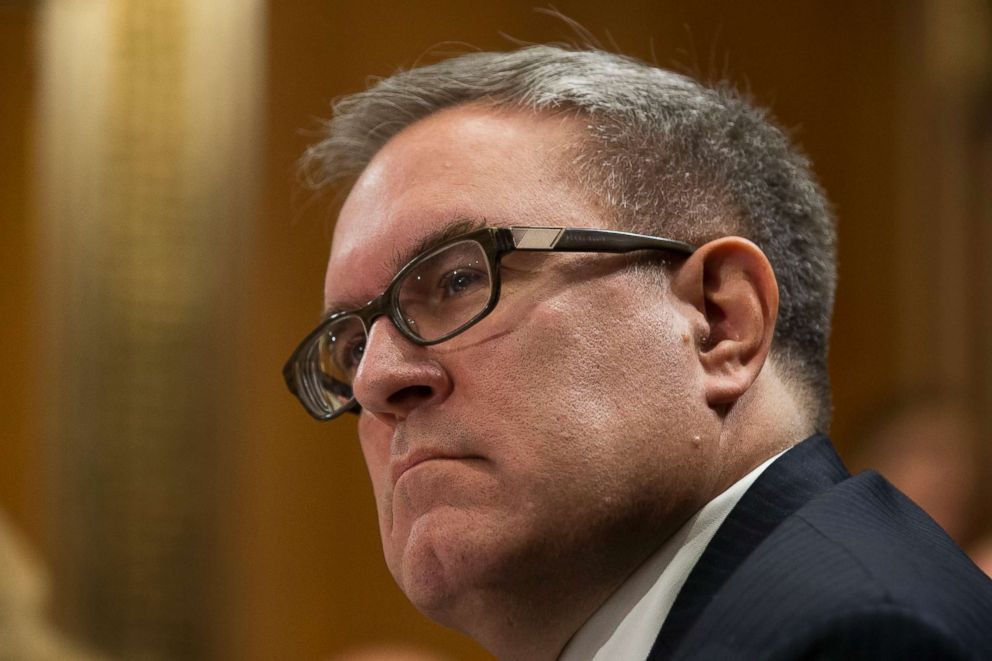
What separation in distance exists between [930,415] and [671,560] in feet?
8.47

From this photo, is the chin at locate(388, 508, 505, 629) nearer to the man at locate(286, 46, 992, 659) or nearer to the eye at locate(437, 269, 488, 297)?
the man at locate(286, 46, 992, 659)

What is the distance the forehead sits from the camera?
54.6 inches

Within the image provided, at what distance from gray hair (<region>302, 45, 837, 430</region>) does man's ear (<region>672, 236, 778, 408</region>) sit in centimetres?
5

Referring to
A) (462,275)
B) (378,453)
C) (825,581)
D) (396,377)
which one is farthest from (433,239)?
(825,581)

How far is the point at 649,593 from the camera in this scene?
1.29 meters

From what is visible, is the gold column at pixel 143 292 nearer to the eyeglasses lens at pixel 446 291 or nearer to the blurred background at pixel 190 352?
the blurred background at pixel 190 352

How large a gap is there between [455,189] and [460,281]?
11 centimetres

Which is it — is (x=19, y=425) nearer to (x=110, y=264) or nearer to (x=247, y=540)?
(x=110, y=264)

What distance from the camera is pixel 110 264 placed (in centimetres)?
364

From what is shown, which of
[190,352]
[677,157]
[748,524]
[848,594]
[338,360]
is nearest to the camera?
[848,594]

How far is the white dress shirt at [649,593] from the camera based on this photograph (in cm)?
126

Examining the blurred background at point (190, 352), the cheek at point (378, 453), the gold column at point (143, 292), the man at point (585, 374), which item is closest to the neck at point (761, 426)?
the man at point (585, 374)

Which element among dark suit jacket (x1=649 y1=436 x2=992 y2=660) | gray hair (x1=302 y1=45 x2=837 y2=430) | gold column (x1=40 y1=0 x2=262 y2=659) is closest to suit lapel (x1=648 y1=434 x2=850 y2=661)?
dark suit jacket (x1=649 y1=436 x2=992 y2=660)

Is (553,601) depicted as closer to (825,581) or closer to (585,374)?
(585,374)
